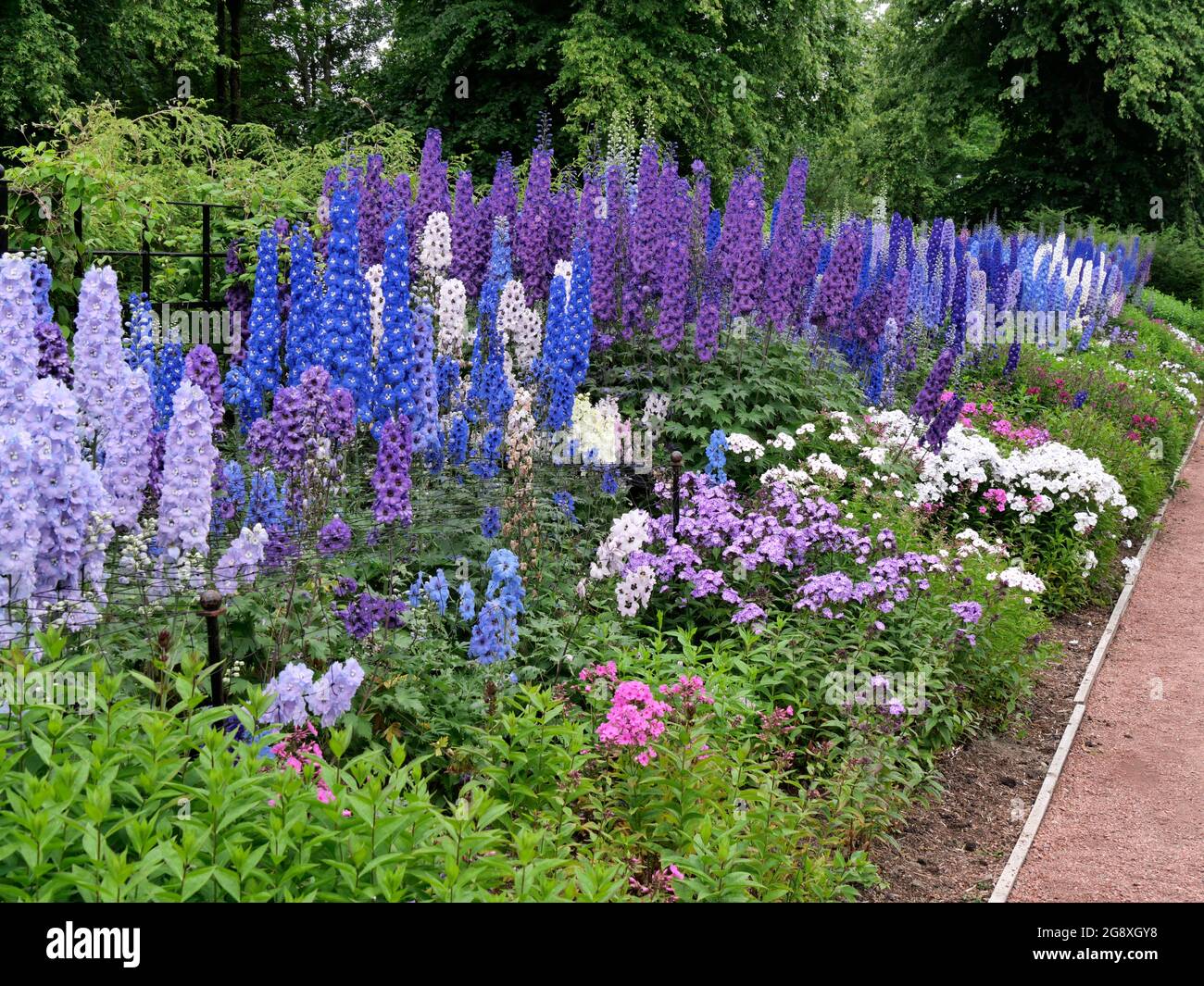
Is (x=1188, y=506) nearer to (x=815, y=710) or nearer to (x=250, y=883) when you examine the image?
(x=815, y=710)

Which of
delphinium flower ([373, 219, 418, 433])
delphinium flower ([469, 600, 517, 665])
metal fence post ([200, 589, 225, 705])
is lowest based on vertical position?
delphinium flower ([469, 600, 517, 665])

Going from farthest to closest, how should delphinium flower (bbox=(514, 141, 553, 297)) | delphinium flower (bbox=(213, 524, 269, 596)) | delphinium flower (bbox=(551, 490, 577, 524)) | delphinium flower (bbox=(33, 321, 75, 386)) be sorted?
delphinium flower (bbox=(514, 141, 553, 297)) → delphinium flower (bbox=(551, 490, 577, 524)) → delphinium flower (bbox=(33, 321, 75, 386)) → delphinium flower (bbox=(213, 524, 269, 596))

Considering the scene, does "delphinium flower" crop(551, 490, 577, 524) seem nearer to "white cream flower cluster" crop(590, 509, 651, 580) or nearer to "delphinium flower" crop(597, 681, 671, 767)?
"white cream flower cluster" crop(590, 509, 651, 580)

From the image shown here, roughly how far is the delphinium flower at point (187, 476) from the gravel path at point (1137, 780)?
11.7 ft

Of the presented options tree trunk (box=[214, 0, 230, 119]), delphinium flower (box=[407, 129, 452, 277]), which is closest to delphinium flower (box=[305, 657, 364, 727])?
delphinium flower (box=[407, 129, 452, 277])

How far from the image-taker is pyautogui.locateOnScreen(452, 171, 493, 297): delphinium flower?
796cm

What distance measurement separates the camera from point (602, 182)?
9562 millimetres

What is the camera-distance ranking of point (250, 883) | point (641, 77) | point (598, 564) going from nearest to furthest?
point (250, 883) < point (598, 564) < point (641, 77)

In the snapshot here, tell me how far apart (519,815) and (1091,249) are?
58.1ft

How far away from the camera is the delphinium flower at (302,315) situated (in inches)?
230

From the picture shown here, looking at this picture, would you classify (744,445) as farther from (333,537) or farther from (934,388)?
(333,537)

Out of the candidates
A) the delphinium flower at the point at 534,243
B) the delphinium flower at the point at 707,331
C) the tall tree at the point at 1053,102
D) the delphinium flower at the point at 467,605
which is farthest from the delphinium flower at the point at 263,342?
the tall tree at the point at 1053,102

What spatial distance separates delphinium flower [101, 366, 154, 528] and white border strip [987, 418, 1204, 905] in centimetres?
356

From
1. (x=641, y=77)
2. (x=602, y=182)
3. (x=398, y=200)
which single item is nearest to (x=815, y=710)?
(x=398, y=200)
